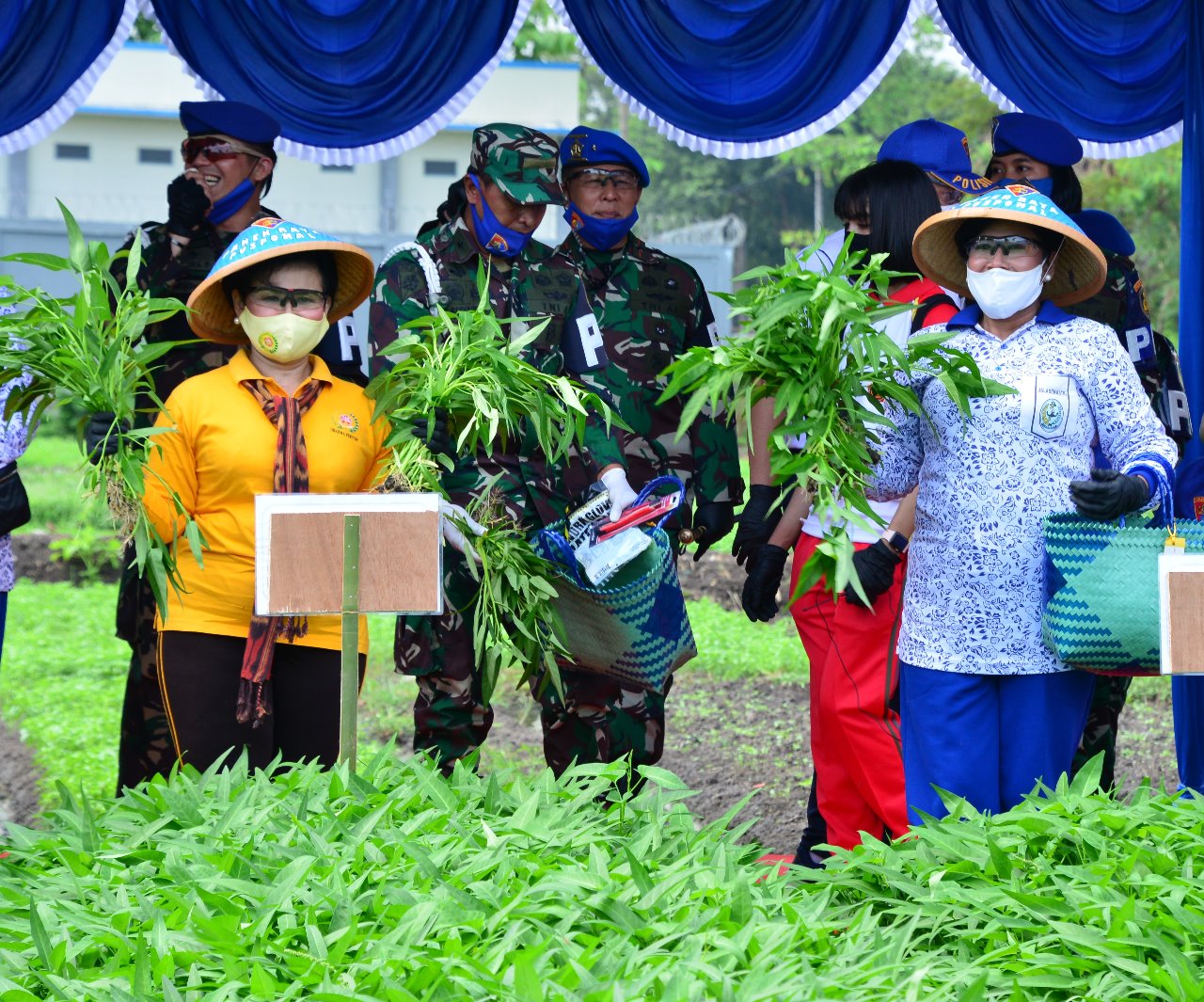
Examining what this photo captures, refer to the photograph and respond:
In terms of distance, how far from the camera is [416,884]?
2.74m

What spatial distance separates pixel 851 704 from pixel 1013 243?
1.38m

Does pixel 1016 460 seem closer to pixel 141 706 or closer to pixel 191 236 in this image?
pixel 191 236

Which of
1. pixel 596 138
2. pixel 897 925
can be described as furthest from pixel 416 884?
pixel 596 138

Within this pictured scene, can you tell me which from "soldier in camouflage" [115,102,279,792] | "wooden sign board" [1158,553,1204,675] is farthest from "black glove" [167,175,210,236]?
"wooden sign board" [1158,553,1204,675]

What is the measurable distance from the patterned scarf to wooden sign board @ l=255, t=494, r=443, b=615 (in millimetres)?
598

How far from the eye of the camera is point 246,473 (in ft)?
13.0

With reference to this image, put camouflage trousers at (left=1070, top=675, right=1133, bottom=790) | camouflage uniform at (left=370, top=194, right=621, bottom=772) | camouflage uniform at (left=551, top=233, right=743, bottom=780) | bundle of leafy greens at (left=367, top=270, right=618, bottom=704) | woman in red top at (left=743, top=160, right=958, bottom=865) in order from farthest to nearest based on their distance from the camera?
1. camouflage trousers at (left=1070, top=675, right=1133, bottom=790)
2. camouflage uniform at (left=551, top=233, right=743, bottom=780)
3. camouflage uniform at (left=370, top=194, right=621, bottom=772)
4. woman in red top at (left=743, top=160, right=958, bottom=865)
5. bundle of leafy greens at (left=367, top=270, right=618, bottom=704)

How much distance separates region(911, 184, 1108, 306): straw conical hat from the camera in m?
3.64

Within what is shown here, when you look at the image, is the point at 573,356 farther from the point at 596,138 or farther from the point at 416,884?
the point at 416,884

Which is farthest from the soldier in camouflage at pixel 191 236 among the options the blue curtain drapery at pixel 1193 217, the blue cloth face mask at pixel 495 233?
the blue curtain drapery at pixel 1193 217

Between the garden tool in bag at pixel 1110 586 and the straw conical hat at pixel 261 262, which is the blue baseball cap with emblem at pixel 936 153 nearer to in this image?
the garden tool in bag at pixel 1110 586

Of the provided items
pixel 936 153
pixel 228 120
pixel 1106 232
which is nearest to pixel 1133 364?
pixel 1106 232

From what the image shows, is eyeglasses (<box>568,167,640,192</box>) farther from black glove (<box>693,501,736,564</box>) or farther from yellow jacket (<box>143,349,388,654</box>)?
yellow jacket (<box>143,349,388,654</box>)

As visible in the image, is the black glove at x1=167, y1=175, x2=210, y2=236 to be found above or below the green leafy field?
above
